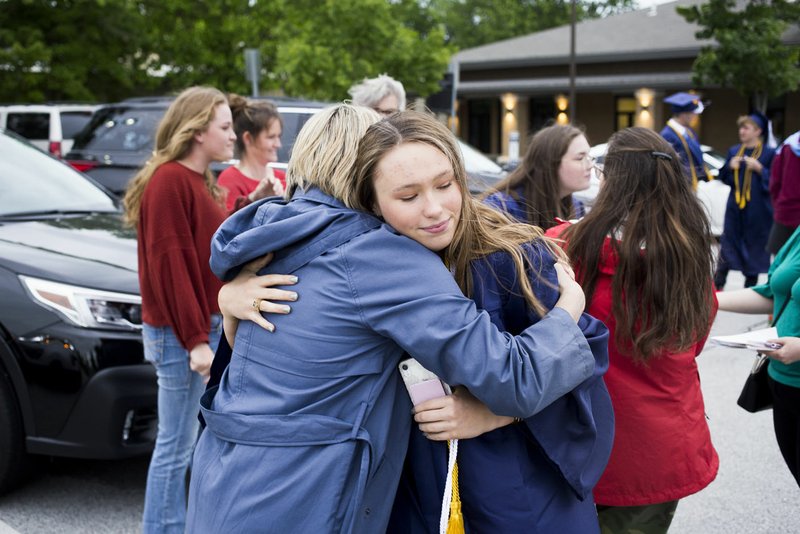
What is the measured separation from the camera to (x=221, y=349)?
2.09 meters

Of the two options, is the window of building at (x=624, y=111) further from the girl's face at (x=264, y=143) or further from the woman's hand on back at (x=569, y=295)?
the woman's hand on back at (x=569, y=295)

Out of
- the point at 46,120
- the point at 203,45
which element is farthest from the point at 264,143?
the point at 203,45

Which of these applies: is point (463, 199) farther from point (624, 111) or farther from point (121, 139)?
point (624, 111)

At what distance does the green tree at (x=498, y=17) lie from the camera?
5369 cm

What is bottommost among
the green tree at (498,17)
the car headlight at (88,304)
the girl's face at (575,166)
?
the car headlight at (88,304)

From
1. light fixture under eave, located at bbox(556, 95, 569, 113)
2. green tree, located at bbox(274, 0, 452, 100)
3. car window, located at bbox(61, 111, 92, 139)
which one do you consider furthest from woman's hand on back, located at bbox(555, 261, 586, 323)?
light fixture under eave, located at bbox(556, 95, 569, 113)

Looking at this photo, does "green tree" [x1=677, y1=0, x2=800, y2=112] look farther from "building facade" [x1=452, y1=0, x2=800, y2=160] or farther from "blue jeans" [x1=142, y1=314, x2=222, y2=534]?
"blue jeans" [x1=142, y1=314, x2=222, y2=534]

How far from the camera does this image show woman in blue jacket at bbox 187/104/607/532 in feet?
5.34

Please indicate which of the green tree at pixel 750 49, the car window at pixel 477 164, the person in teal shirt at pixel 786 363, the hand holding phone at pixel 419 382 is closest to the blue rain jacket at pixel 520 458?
the hand holding phone at pixel 419 382

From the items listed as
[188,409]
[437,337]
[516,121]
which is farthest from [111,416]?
[516,121]

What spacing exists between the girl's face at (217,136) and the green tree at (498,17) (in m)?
51.7

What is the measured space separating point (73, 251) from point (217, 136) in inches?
47.3

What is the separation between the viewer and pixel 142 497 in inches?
163

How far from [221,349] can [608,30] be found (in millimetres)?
31685
